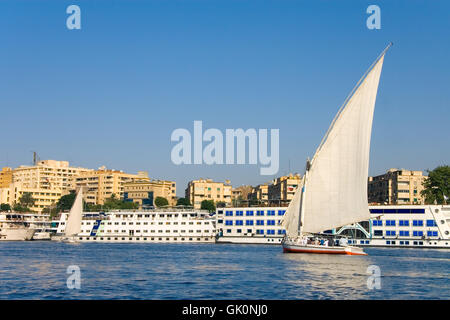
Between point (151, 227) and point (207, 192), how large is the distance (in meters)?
67.5

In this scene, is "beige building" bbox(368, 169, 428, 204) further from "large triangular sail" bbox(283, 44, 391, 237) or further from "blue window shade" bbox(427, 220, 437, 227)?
"large triangular sail" bbox(283, 44, 391, 237)

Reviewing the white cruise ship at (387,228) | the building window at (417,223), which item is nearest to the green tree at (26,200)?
the white cruise ship at (387,228)

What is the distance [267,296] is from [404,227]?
72.8 m

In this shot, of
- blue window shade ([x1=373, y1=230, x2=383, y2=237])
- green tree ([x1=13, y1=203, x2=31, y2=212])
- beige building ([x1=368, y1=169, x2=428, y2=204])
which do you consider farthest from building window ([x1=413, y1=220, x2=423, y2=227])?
green tree ([x1=13, y1=203, x2=31, y2=212])

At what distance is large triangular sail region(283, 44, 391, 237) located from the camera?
5825 cm

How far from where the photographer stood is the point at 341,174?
60.9m

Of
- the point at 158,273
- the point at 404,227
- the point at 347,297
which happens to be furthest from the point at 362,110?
the point at 404,227

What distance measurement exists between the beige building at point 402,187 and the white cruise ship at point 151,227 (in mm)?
50585

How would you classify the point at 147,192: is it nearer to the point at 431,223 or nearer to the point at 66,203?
the point at 66,203

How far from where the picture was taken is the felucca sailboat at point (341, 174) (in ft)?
191

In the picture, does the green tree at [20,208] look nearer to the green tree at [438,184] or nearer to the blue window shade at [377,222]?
the blue window shade at [377,222]

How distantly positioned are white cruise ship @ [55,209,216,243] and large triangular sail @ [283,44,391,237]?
2195 inches
